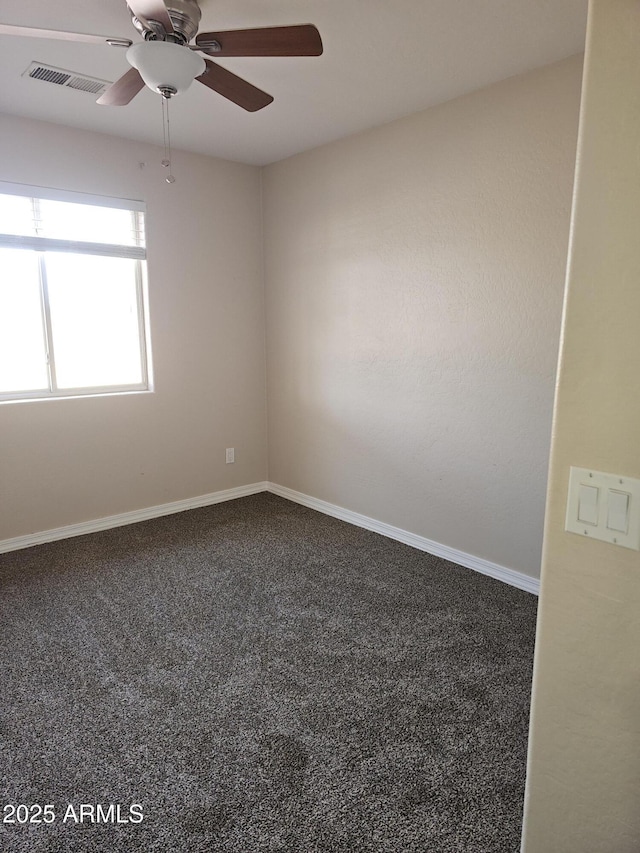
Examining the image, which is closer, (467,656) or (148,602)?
(467,656)

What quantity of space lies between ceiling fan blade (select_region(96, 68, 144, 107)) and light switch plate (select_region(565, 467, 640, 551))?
212 cm

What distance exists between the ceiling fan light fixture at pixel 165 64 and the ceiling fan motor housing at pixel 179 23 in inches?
4.1

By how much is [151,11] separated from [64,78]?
1.20m

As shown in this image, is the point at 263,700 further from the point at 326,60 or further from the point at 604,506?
the point at 326,60

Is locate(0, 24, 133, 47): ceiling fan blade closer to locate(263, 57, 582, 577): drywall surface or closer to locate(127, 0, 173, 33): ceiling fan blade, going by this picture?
locate(127, 0, 173, 33): ceiling fan blade

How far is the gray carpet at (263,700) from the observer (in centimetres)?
158

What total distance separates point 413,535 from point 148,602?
1694mm

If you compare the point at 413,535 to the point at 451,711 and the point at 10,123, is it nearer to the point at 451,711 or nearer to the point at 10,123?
the point at 451,711

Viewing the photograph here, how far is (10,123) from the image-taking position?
125 inches

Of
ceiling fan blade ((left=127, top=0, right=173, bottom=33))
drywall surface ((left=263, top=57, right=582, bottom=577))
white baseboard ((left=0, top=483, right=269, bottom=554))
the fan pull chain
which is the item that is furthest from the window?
ceiling fan blade ((left=127, top=0, right=173, bottom=33))

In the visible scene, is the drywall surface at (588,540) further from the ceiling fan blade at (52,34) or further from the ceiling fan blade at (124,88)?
the ceiling fan blade at (124,88)

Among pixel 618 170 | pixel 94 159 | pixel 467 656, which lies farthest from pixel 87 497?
pixel 618 170

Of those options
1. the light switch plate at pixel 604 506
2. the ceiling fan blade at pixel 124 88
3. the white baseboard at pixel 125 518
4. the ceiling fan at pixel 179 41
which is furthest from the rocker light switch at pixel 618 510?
the white baseboard at pixel 125 518

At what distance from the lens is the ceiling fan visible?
1.76 m
